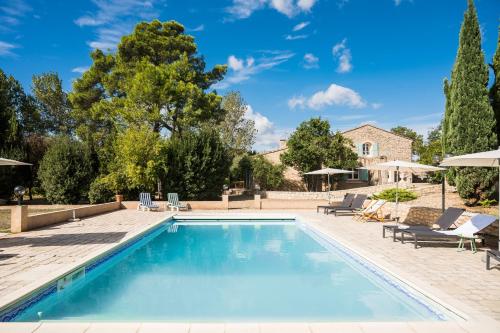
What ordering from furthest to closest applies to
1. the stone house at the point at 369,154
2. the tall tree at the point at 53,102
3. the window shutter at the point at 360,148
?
the tall tree at the point at 53,102
the window shutter at the point at 360,148
the stone house at the point at 369,154

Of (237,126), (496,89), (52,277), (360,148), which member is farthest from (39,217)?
(237,126)

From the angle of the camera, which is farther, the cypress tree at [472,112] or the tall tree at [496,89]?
the tall tree at [496,89]

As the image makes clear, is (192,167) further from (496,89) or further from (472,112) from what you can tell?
(496,89)

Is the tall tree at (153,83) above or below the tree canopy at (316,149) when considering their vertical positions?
above

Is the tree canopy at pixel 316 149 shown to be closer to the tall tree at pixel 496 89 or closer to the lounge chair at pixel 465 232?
the tall tree at pixel 496 89

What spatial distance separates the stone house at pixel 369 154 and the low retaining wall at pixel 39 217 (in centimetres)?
1957

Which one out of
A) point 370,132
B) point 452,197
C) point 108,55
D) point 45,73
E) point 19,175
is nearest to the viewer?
point 452,197

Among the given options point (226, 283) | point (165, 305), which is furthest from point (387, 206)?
point (165, 305)

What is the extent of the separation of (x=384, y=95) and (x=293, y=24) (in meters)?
11.7

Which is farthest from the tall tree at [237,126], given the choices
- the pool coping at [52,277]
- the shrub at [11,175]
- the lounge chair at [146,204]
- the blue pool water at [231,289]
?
the pool coping at [52,277]

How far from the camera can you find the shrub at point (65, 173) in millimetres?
20172

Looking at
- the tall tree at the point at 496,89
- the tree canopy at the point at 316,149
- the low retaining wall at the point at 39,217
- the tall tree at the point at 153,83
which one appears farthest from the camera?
the tree canopy at the point at 316,149

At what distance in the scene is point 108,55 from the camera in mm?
28188

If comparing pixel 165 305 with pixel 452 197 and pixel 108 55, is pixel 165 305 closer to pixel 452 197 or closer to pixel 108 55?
pixel 452 197
